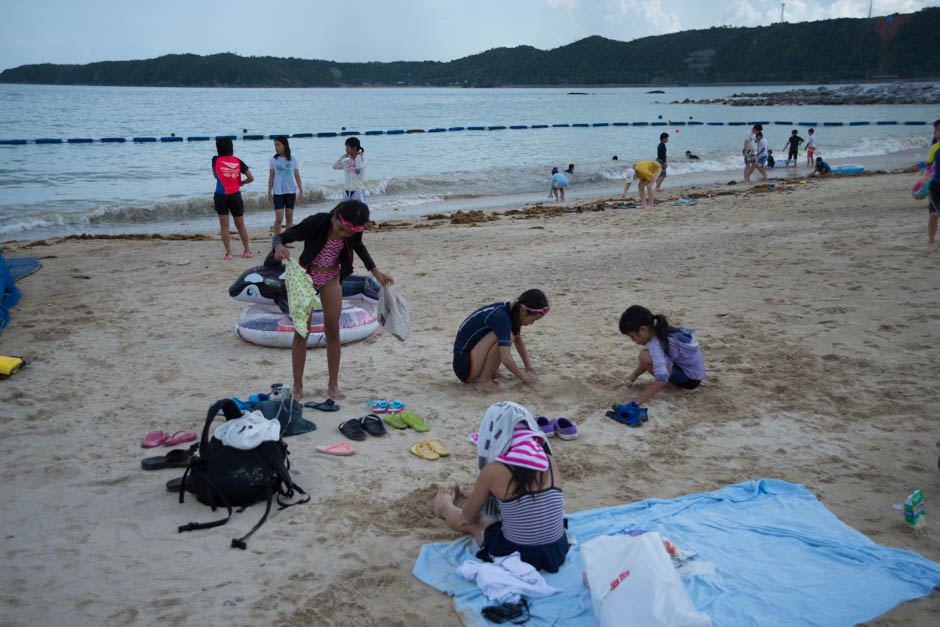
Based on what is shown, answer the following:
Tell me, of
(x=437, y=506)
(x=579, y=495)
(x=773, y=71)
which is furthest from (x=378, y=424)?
(x=773, y=71)

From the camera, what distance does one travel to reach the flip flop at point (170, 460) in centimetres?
406

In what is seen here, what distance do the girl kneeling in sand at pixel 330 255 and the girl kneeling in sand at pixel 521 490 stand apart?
205 centimetres

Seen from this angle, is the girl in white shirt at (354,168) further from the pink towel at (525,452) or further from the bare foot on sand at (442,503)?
the pink towel at (525,452)

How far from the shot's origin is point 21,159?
25.2 metres

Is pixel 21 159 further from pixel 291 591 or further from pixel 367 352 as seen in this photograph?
pixel 291 591

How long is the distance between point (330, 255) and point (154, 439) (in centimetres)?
173

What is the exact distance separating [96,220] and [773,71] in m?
132

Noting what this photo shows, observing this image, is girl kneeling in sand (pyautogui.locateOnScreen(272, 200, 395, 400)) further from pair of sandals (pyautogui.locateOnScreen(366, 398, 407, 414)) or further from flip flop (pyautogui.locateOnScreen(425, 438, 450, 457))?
flip flop (pyautogui.locateOnScreen(425, 438, 450, 457))

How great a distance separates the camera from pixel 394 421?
4.77 metres

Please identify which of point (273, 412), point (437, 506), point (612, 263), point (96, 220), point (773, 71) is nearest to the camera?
point (437, 506)

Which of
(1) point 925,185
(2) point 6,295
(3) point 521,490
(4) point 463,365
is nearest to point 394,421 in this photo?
(4) point 463,365

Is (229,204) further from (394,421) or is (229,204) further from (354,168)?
(394,421)

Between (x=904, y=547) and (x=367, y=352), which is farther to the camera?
(x=367, y=352)

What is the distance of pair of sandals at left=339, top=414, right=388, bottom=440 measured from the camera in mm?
4543
